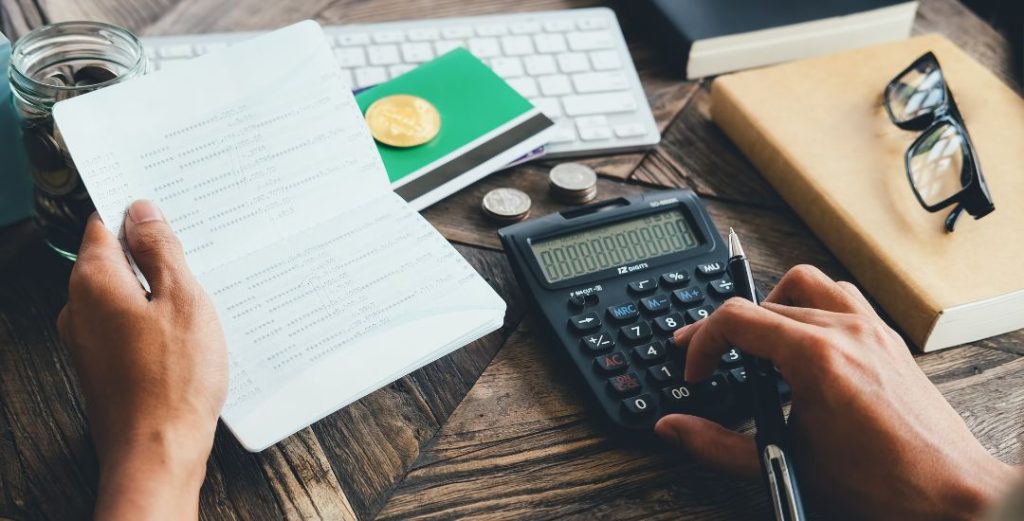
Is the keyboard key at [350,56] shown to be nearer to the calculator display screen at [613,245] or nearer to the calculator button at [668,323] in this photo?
the calculator display screen at [613,245]

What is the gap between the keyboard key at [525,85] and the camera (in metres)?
0.94

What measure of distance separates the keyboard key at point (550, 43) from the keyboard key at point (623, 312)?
39cm

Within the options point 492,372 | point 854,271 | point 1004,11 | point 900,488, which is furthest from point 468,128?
point 1004,11

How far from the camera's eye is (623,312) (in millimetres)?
705

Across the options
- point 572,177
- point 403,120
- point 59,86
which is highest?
point 59,86

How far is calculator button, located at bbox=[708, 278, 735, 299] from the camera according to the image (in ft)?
2.40

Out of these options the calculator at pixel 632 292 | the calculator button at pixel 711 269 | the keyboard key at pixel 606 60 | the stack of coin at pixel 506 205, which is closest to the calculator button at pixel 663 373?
the calculator at pixel 632 292

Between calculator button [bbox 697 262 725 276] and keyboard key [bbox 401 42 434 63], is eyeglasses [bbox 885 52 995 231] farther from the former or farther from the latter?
keyboard key [bbox 401 42 434 63]

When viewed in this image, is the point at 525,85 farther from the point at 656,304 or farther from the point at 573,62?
the point at 656,304

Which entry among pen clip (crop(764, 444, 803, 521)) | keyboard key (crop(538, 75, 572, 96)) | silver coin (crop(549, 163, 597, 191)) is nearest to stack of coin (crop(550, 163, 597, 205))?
silver coin (crop(549, 163, 597, 191))

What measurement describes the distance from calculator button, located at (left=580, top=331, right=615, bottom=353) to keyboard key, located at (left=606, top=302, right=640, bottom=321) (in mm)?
18

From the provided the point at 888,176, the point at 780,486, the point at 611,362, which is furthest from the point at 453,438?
the point at 888,176

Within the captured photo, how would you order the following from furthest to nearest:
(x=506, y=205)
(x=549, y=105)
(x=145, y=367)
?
(x=549, y=105), (x=506, y=205), (x=145, y=367)

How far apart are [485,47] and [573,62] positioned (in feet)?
0.32
